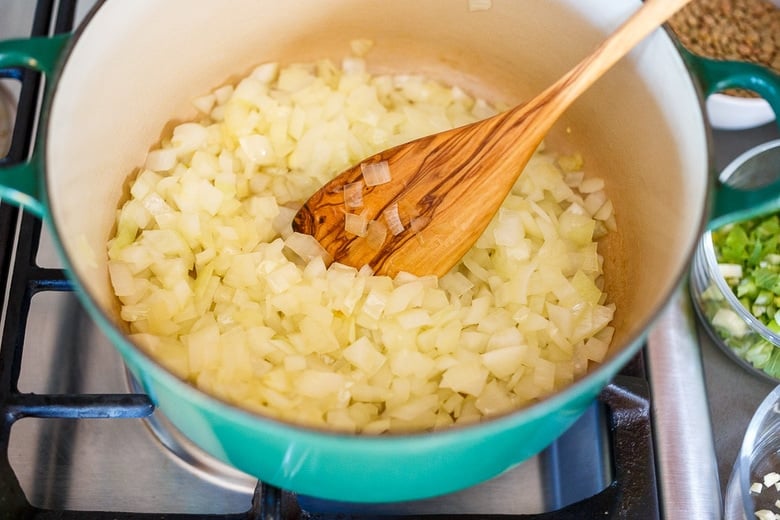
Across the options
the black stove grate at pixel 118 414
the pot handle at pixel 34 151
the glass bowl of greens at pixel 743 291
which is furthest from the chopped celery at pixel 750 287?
the pot handle at pixel 34 151

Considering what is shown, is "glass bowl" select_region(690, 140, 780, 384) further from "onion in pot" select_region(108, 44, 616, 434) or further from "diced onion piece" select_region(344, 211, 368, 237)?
"diced onion piece" select_region(344, 211, 368, 237)

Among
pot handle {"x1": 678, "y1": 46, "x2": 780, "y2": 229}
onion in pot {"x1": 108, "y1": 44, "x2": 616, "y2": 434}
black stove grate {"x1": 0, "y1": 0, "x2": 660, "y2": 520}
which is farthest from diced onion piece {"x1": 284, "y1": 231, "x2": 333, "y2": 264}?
pot handle {"x1": 678, "y1": 46, "x2": 780, "y2": 229}

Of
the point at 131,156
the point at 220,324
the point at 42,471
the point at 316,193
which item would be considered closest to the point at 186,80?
the point at 131,156

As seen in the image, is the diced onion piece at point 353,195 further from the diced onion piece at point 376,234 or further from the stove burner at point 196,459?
the stove burner at point 196,459

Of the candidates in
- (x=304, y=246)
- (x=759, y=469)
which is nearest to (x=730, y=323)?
(x=759, y=469)

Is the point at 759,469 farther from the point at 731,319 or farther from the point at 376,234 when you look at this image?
the point at 376,234

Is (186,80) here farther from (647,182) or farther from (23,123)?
(647,182)
